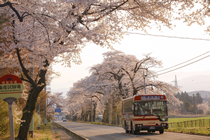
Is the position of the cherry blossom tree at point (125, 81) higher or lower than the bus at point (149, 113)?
higher

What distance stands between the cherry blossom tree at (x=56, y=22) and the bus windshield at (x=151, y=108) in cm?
718

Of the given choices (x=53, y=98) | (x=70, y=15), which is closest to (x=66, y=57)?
(x=70, y=15)

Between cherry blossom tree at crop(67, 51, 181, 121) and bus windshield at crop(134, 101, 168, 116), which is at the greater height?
cherry blossom tree at crop(67, 51, 181, 121)

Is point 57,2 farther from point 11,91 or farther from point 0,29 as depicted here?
point 11,91

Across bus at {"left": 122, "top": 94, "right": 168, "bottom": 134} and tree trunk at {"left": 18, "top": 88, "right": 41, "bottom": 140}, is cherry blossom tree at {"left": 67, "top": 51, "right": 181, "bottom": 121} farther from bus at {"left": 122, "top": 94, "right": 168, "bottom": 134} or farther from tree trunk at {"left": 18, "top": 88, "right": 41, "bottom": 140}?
tree trunk at {"left": 18, "top": 88, "right": 41, "bottom": 140}

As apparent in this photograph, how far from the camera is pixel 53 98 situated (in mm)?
80000

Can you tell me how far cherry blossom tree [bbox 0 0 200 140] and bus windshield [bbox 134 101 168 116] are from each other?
718 cm

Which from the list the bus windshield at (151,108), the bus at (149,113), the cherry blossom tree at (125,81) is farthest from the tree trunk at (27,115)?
the cherry blossom tree at (125,81)

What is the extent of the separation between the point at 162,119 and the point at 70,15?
11.1m

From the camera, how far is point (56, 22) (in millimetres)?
11992

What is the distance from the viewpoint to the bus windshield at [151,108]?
757 inches

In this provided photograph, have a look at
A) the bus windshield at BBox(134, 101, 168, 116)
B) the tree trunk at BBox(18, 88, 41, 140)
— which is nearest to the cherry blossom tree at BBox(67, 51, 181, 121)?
the bus windshield at BBox(134, 101, 168, 116)

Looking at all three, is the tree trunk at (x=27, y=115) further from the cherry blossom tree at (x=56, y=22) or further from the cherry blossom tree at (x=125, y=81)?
the cherry blossom tree at (x=125, y=81)

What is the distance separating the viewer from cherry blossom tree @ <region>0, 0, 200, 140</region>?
1143cm
